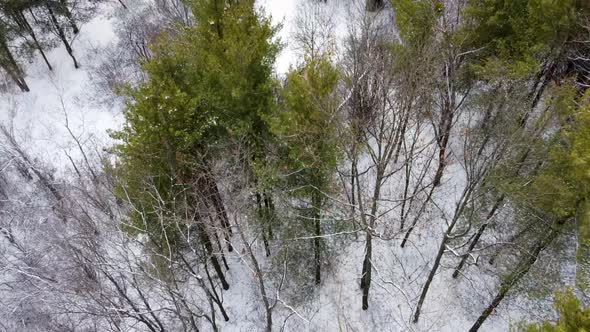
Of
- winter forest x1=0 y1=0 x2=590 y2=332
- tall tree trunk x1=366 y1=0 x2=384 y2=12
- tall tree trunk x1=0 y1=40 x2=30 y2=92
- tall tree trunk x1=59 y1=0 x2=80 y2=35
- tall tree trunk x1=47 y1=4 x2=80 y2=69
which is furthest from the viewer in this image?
tall tree trunk x1=47 y1=4 x2=80 y2=69

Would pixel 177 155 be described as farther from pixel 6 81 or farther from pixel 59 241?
pixel 6 81

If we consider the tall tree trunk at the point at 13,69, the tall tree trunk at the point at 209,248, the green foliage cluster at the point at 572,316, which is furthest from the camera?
the tall tree trunk at the point at 13,69

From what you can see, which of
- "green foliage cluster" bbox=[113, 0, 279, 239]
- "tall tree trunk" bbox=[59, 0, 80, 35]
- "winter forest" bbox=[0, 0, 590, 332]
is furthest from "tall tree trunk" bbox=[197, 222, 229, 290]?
"tall tree trunk" bbox=[59, 0, 80, 35]

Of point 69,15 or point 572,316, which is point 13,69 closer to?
point 69,15

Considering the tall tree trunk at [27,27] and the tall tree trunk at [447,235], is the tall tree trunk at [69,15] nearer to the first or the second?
the tall tree trunk at [27,27]

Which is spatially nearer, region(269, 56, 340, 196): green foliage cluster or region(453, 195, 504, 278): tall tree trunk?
region(269, 56, 340, 196): green foliage cluster

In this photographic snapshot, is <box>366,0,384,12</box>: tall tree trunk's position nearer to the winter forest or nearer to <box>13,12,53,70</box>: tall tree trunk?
the winter forest

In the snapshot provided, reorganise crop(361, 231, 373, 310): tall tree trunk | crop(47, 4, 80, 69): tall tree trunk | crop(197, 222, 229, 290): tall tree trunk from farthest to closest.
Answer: crop(47, 4, 80, 69): tall tree trunk
crop(361, 231, 373, 310): tall tree trunk
crop(197, 222, 229, 290): tall tree trunk

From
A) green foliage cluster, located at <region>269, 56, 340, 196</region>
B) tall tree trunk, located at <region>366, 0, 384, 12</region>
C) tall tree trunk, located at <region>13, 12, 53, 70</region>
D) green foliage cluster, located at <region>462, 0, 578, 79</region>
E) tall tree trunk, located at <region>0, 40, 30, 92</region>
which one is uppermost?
tall tree trunk, located at <region>13, 12, 53, 70</region>

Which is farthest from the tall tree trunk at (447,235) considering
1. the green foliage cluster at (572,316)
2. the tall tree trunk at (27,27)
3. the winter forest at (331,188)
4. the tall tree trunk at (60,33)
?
the tall tree trunk at (27,27)

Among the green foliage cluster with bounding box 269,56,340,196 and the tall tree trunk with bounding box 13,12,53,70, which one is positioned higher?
the tall tree trunk with bounding box 13,12,53,70
